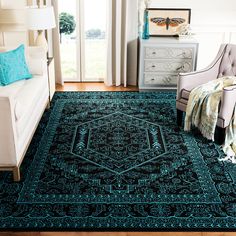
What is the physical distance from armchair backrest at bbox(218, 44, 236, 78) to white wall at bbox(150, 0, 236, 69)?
1.30 metres

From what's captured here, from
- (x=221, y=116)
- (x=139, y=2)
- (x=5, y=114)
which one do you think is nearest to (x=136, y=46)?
(x=139, y=2)

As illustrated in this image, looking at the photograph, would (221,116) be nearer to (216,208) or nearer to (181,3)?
(216,208)

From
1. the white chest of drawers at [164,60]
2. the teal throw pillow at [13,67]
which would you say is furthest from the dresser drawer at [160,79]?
the teal throw pillow at [13,67]

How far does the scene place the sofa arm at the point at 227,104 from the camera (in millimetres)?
3758

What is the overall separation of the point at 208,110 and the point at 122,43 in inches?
84.5

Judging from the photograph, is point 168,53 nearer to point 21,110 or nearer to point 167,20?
point 167,20

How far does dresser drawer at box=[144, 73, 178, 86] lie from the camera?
17.9 ft

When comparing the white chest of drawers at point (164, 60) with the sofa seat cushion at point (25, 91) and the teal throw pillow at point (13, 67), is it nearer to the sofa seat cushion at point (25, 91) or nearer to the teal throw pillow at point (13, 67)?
the sofa seat cushion at point (25, 91)

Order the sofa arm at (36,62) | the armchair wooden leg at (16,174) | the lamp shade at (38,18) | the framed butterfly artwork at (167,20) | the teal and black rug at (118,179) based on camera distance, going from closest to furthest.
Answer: the teal and black rug at (118,179), the armchair wooden leg at (16,174), the sofa arm at (36,62), the lamp shade at (38,18), the framed butterfly artwork at (167,20)

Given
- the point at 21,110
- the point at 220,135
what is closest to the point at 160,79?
the point at 220,135

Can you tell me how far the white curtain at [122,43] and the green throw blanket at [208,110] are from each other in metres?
1.76

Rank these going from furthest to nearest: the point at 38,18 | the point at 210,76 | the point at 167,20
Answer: the point at 167,20
the point at 38,18
the point at 210,76

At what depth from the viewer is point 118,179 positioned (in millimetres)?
3311

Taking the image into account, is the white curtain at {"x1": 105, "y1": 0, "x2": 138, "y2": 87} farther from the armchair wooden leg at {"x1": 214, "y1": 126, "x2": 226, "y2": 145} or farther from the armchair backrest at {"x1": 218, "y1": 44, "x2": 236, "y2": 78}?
the armchair wooden leg at {"x1": 214, "y1": 126, "x2": 226, "y2": 145}
